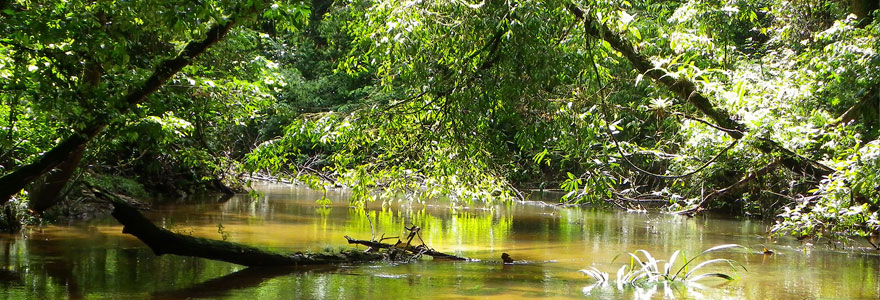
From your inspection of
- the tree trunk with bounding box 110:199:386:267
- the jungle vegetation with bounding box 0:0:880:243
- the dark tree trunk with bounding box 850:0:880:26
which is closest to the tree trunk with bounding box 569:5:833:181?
the jungle vegetation with bounding box 0:0:880:243

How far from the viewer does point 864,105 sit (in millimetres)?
10156

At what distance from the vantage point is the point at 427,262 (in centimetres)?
1044

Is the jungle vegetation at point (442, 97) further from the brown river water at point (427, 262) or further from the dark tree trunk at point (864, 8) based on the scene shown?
the brown river water at point (427, 262)

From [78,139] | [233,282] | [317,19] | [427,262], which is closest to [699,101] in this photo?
[427,262]

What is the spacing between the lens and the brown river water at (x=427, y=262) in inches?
317

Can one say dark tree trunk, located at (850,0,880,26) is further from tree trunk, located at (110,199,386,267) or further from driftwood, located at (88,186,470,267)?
tree trunk, located at (110,199,386,267)

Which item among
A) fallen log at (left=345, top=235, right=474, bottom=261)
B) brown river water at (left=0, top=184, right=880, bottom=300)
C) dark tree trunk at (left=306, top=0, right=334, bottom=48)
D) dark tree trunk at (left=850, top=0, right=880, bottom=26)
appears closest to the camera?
brown river water at (left=0, top=184, right=880, bottom=300)

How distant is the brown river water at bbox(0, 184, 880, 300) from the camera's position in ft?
26.4

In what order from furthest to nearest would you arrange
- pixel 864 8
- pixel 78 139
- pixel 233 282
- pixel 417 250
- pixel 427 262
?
1. pixel 864 8
2. pixel 417 250
3. pixel 427 262
4. pixel 233 282
5. pixel 78 139

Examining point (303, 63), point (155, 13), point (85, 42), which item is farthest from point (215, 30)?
point (303, 63)

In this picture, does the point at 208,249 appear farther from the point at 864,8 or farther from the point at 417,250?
the point at 864,8

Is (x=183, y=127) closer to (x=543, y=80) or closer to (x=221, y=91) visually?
(x=221, y=91)

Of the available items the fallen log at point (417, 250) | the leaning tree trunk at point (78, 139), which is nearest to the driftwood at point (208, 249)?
the fallen log at point (417, 250)

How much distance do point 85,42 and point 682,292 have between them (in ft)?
22.2
